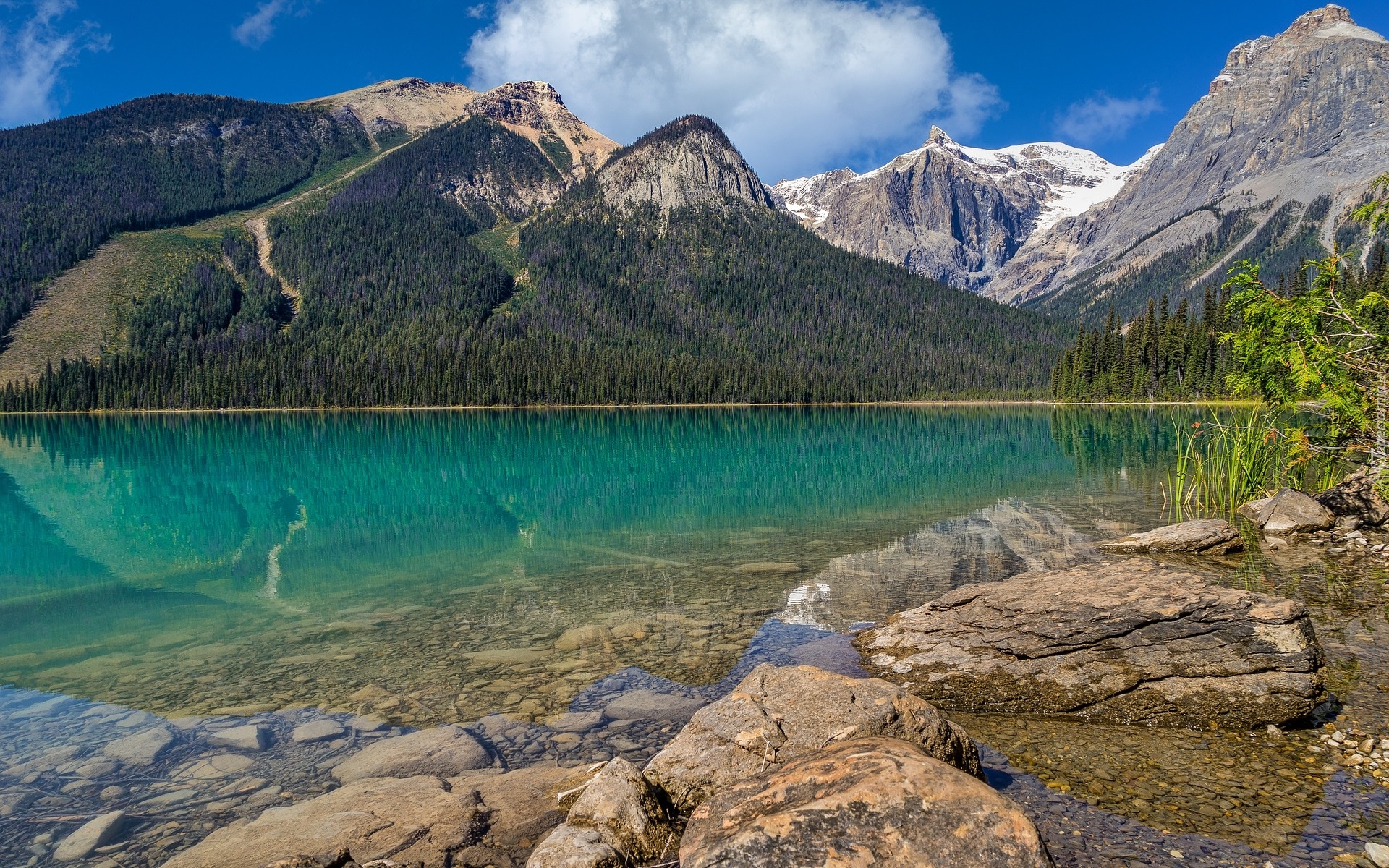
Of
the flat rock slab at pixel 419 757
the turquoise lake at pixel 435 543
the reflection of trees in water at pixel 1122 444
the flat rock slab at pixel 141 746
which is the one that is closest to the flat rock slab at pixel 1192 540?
the turquoise lake at pixel 435 543

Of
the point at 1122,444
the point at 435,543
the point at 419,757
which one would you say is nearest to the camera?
the point at 419,757

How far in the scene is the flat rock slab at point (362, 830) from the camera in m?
6.06

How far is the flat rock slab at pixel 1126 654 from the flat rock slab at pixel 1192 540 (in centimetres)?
699

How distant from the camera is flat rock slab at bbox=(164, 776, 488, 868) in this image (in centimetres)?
606

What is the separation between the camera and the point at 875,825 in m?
4.30

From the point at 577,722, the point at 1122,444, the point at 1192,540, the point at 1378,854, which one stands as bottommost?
the point at 577,722

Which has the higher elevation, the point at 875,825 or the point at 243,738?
the point at 875,825

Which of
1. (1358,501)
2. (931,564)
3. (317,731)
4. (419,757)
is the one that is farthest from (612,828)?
(1358,501)

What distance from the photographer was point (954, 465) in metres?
39.7

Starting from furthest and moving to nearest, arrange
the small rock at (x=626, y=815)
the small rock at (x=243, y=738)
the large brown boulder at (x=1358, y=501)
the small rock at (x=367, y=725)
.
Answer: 1. the large brown boulder at (x=1358, y=501)
2. the small rock at (x=367, y=725)
3. the small rock at (x=243, y=738)
4. the small rock at (x=626, y=815)

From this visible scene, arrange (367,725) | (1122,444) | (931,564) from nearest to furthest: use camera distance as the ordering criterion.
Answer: (367,725)
(931,564)
(1122,444)

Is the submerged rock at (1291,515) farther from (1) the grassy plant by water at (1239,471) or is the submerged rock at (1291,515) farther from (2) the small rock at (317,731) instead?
(2) the small rock at (317,731)

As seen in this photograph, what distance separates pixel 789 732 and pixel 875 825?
2290mm

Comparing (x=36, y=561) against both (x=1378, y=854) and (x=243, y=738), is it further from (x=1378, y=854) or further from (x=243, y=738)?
(x=1378, y=854)
